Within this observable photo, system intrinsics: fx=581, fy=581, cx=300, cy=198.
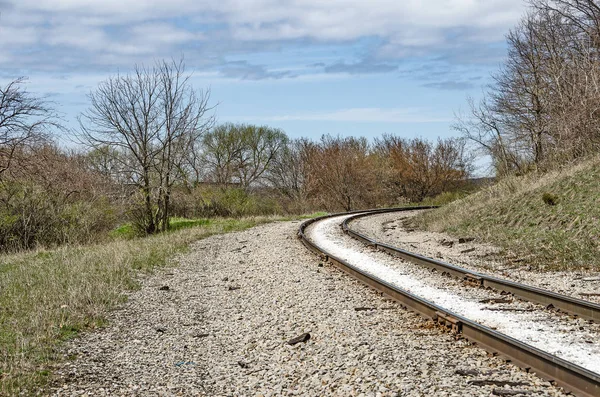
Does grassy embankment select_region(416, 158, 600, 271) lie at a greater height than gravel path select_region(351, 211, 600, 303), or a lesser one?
greater

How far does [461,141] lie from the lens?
2167 inches

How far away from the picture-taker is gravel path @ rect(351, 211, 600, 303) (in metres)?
9.93

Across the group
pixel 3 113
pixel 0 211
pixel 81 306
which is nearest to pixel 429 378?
pixel 81 306

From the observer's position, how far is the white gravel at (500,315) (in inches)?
251

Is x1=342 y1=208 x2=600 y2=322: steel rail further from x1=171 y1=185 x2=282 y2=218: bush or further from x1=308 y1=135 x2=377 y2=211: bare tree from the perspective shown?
x1=308 y1=135 x2=377 y2=211: bare tree

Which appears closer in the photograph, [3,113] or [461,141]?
[3,113]

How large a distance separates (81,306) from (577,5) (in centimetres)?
2735

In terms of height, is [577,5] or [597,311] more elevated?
[577,5]

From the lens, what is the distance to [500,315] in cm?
807

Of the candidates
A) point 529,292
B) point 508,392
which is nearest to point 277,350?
point 508,392

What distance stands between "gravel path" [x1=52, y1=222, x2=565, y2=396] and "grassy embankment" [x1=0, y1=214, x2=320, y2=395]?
1.07 feet

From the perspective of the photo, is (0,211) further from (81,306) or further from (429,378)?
(429,378)

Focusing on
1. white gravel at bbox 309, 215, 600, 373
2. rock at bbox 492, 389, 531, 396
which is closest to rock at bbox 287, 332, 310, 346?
white gravel at bbox 309, 215, 600, 373

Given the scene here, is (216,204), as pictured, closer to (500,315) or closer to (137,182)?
(137,182)
